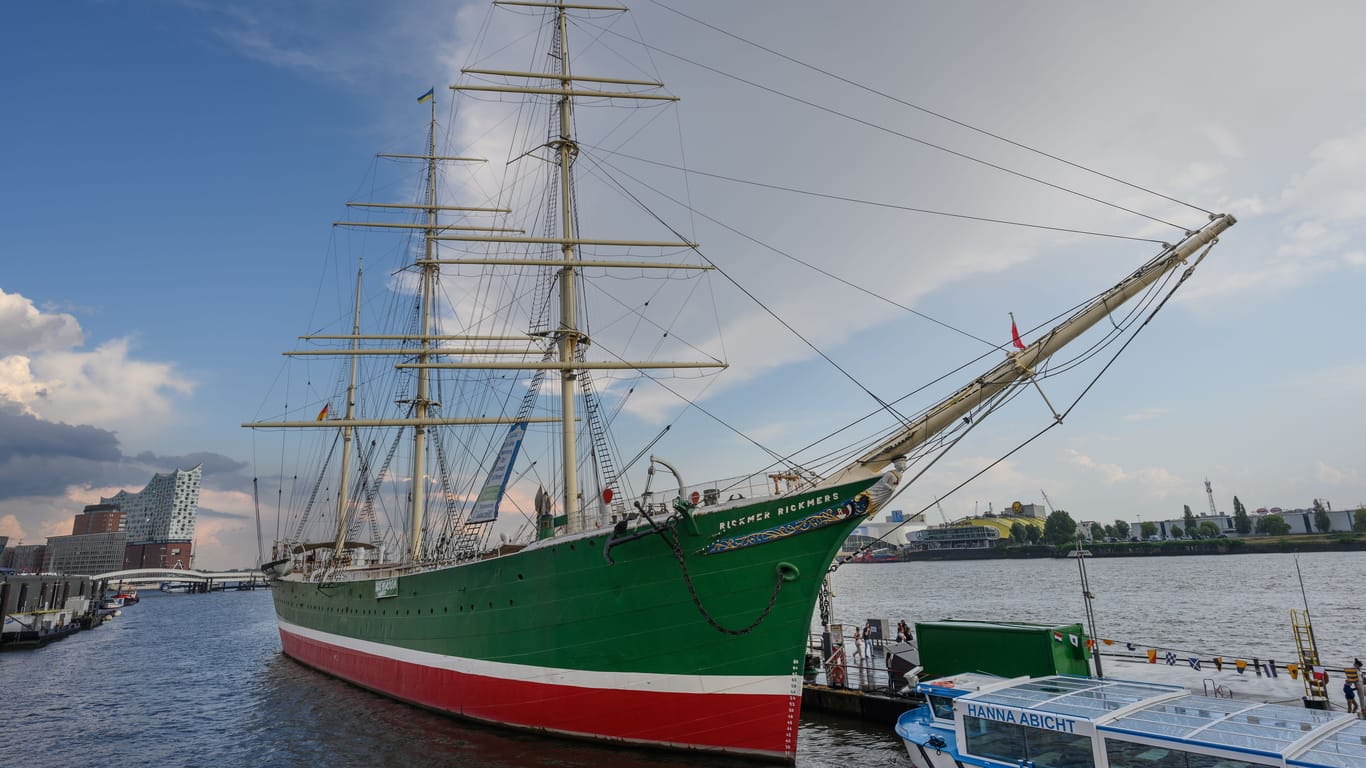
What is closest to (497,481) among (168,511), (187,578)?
(187,578)

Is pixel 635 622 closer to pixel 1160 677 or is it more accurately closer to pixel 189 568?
pixel 1160 677

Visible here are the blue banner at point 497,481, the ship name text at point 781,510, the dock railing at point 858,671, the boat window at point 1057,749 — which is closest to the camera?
the boat window at point 1057,749

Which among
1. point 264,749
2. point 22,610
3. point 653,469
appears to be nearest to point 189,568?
point 22,610

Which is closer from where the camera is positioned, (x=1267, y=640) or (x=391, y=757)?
(x=391, y=757)

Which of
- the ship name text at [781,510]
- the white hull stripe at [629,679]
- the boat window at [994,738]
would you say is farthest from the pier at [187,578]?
the boat window at [994,738]

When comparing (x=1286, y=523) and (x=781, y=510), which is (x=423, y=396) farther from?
(x=1286, y=523)

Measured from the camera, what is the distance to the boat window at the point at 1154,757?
7516mm

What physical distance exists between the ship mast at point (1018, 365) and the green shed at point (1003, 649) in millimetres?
5088

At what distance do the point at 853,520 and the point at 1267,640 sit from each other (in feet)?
92.6

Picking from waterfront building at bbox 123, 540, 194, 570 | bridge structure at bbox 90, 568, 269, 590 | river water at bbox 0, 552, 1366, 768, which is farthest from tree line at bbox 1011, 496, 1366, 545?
waterfront building at bbox 123, 540, 194, 570

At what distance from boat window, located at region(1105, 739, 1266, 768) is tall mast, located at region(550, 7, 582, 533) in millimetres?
11368

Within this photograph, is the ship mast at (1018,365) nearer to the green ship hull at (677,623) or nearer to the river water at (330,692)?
the green ship hull at (677,623)

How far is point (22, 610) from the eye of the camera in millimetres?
44062

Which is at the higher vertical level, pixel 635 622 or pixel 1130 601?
pixel 635 622
